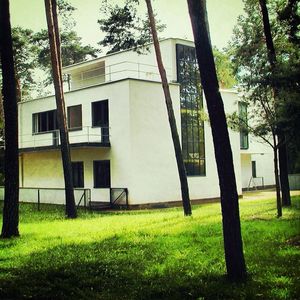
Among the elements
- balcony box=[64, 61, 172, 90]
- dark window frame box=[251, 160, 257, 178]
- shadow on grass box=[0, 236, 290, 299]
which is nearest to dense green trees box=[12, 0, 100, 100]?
balcony box=[64, 61, 172, 90]

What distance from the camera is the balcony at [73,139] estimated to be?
25719 millimetres

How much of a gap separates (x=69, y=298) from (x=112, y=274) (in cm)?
139

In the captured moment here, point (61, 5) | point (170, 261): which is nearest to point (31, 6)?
point (61, 5)

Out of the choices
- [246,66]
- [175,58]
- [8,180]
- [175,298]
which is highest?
[175,58]

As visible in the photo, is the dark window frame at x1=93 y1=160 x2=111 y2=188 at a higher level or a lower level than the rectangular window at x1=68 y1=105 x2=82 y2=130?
lower

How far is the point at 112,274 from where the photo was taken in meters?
8.66

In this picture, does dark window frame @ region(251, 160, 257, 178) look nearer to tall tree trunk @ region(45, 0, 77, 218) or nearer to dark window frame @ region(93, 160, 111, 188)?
dark window frame @ region(93, 160, 111, 188)

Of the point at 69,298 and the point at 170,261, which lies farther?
the point at 170,261

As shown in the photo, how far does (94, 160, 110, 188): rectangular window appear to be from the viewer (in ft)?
86.2

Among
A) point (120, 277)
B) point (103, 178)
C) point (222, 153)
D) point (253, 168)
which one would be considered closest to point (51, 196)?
point (103, 178)

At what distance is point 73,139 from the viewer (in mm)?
28125

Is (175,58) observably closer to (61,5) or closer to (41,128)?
(61,5)

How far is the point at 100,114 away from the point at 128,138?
3096 millimetres

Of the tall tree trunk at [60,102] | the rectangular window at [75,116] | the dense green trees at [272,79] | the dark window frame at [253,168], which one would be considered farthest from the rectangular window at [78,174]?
the dark window frame at [253,168]
